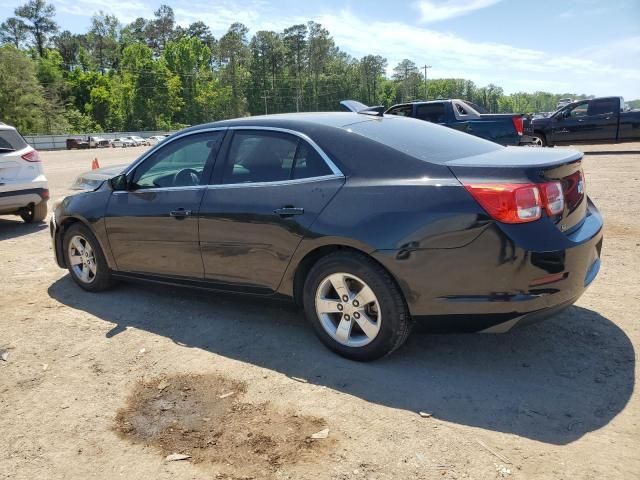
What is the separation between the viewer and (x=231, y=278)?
4.07m

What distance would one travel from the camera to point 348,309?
137 inches

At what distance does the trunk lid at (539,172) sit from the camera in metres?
3.06

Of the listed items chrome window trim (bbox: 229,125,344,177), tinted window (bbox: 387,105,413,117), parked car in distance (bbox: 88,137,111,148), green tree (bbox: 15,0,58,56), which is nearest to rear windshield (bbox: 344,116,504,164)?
chrome window trim (bbox: 229,125,344,177)

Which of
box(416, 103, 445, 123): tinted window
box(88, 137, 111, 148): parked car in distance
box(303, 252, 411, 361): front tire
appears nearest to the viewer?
box(303, 252, 411, 361): front tire

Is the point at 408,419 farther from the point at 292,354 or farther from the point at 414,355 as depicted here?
the point at 292,354

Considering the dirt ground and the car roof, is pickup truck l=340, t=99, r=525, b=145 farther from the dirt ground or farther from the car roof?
the dirt ground

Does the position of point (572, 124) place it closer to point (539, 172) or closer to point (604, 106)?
point (604, 106)

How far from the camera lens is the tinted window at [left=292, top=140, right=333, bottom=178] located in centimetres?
361

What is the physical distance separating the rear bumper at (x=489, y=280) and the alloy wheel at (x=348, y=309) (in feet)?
0.89

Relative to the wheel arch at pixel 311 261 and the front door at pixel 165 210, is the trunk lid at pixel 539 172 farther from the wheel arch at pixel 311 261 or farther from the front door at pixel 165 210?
the front door at pixel 165 210

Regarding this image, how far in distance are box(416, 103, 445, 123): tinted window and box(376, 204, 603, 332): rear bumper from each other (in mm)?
11387

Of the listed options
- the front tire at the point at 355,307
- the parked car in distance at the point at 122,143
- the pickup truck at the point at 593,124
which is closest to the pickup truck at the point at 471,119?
the pickup truck at the point at 593,124

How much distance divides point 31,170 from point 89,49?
12542 centimetres

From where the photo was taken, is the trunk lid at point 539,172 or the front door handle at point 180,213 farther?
the front door handle at point 180,213
